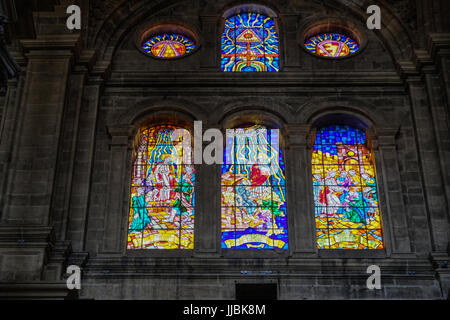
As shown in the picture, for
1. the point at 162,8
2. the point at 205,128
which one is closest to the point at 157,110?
the point at 205,128

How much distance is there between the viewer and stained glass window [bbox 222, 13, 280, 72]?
22750 mm

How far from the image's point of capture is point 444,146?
1994 cm

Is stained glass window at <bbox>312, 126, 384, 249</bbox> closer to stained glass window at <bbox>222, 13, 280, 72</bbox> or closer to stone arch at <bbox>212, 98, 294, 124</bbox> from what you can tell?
stone arch at <bbox>212, 98, 294, 124</bbox>

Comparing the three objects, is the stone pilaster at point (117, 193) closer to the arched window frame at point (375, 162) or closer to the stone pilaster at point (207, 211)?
the stone pilaster at point (207, 211)

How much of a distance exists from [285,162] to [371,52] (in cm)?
476

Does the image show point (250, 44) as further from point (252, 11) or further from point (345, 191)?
point (345, 191)

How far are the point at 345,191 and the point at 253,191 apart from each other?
239 centimetres

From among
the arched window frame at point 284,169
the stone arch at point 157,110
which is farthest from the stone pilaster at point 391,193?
the stone arch at point 157,110

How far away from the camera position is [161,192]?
20406 millimetres

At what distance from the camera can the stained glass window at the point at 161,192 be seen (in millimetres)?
19641
